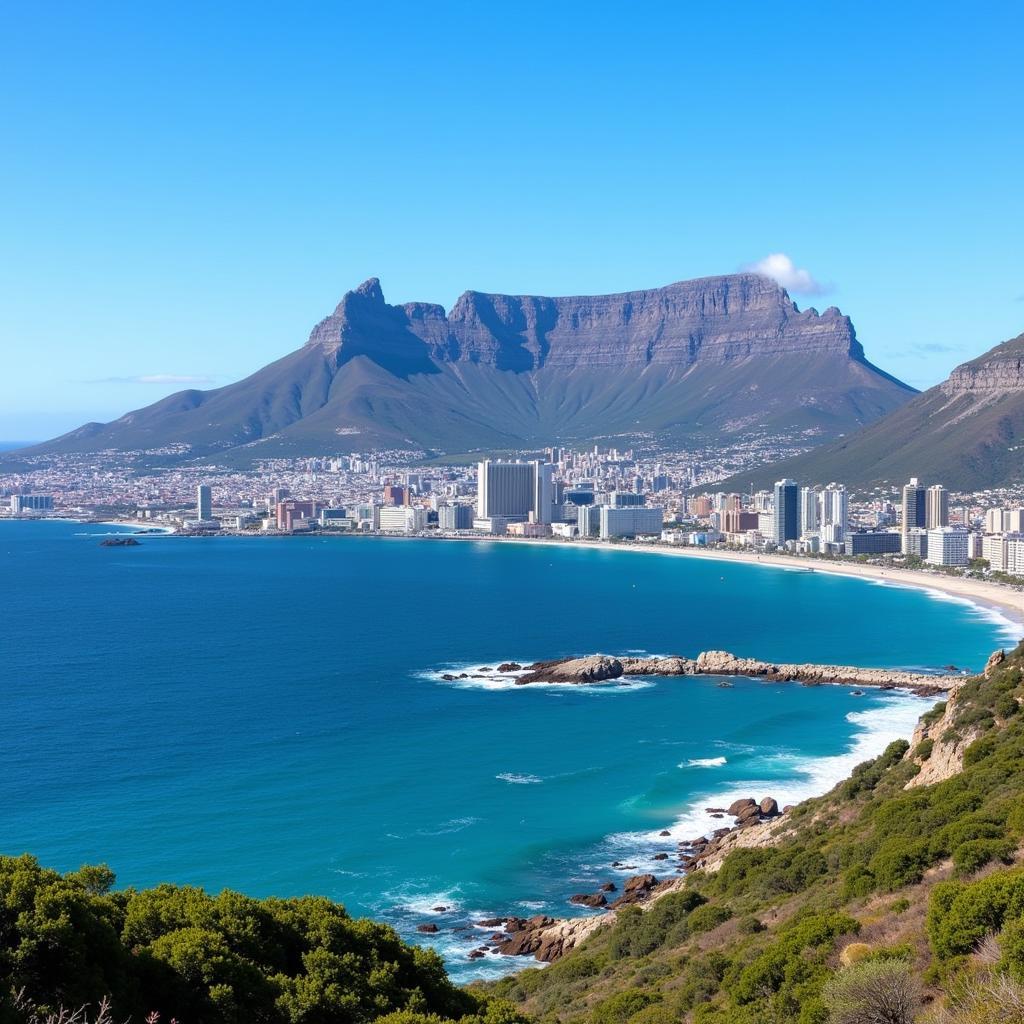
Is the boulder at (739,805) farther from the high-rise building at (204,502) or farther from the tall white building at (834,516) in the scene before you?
the high-rise building at (204,502)

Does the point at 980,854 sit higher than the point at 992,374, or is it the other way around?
the point at 992,374

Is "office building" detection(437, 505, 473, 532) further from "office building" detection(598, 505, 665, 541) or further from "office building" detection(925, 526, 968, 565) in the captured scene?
"office building" detection(925, 526, 968, 565)

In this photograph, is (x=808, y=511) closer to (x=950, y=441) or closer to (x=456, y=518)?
(x=950, y=441)

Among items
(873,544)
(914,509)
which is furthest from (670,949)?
(914,509)

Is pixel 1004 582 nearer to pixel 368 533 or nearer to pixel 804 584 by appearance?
pixel 804 584

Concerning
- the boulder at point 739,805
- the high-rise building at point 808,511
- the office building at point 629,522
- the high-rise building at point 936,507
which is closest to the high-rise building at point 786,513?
the high-rise building at point 808,511

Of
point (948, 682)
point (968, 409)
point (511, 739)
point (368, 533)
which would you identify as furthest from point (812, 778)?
point (968, 409)
